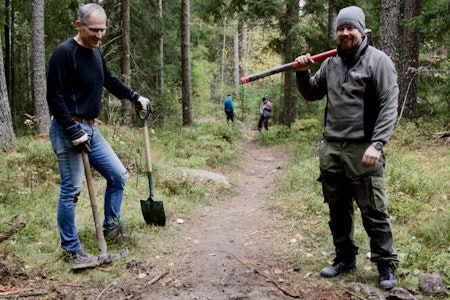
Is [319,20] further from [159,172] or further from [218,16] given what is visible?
[159,172]

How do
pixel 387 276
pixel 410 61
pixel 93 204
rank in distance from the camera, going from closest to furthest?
pixel 387 276 < pixel 93 204 < pixel 410 61

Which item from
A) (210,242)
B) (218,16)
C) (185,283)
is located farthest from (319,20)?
(185,283)

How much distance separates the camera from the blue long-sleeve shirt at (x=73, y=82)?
3883 millimetres

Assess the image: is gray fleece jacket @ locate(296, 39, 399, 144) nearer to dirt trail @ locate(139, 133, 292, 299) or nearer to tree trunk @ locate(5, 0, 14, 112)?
dirt trail @ locate(139, 133, 292, 299)

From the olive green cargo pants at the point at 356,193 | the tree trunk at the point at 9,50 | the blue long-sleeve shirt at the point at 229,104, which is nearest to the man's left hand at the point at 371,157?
the olive green cargo pants at the point at 356,193

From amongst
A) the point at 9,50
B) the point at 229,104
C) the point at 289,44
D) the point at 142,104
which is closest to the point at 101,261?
the point at 142,104

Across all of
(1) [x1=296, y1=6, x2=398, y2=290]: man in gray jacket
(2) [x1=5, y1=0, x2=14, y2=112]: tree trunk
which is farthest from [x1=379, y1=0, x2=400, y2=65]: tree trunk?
(2) [x1=5, y1=0, x2=14, y2=112]: tree trunk

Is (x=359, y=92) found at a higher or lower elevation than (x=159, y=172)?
higher

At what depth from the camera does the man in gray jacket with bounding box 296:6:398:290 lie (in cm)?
340

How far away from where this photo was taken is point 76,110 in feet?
13.5

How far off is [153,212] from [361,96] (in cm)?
306

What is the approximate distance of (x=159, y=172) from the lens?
7941 millimetres

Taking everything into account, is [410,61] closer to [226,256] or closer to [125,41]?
[125,41]

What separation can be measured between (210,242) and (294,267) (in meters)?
1.29
